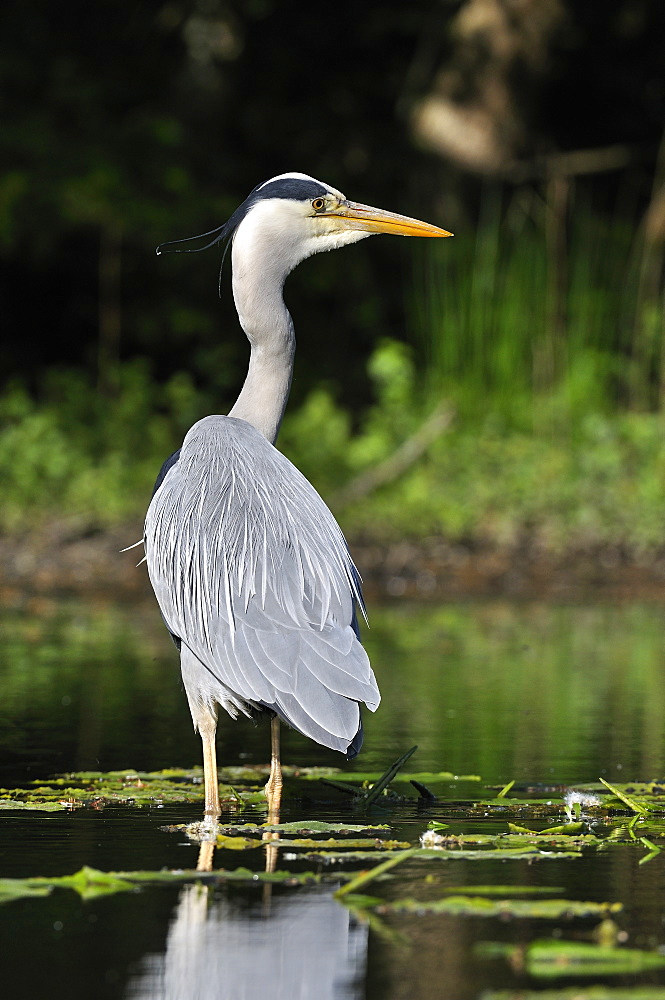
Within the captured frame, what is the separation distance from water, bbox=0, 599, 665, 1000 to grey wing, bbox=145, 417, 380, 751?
1.43ft

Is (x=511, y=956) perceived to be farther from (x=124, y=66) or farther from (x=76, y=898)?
(x=124, y=66)

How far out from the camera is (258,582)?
5.04 metres

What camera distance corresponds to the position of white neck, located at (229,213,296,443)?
19.8 ft

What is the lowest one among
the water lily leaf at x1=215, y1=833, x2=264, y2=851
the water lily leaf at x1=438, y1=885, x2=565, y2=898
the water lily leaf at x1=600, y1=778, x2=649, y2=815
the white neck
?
the water lily leaf at x1=438, y1=885, x2=565, y2=898

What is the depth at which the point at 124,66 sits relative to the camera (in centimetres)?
1902

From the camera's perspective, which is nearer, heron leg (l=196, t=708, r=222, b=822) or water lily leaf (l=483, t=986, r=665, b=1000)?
water lily leaf (l=483, t=986, r=665, b=1000)

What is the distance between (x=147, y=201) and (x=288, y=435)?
3.39 m

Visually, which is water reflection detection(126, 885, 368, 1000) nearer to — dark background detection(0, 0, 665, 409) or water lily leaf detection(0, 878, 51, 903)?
water lily leaf detection(0, 878, 51, 903)

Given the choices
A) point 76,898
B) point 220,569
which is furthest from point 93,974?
point 220,569

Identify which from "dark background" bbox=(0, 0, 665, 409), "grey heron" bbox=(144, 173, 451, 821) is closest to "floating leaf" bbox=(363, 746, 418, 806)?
"grey heron" bbox=(144, 173, 451, 821)

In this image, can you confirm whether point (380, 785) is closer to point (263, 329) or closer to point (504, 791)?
point (504, 791)

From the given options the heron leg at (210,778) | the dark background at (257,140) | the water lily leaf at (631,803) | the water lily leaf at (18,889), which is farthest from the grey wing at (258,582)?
the dark background at (257,140)

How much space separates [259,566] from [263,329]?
128 cm

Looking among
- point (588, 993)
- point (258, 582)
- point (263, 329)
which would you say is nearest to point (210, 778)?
Answer: point (258, 582)
